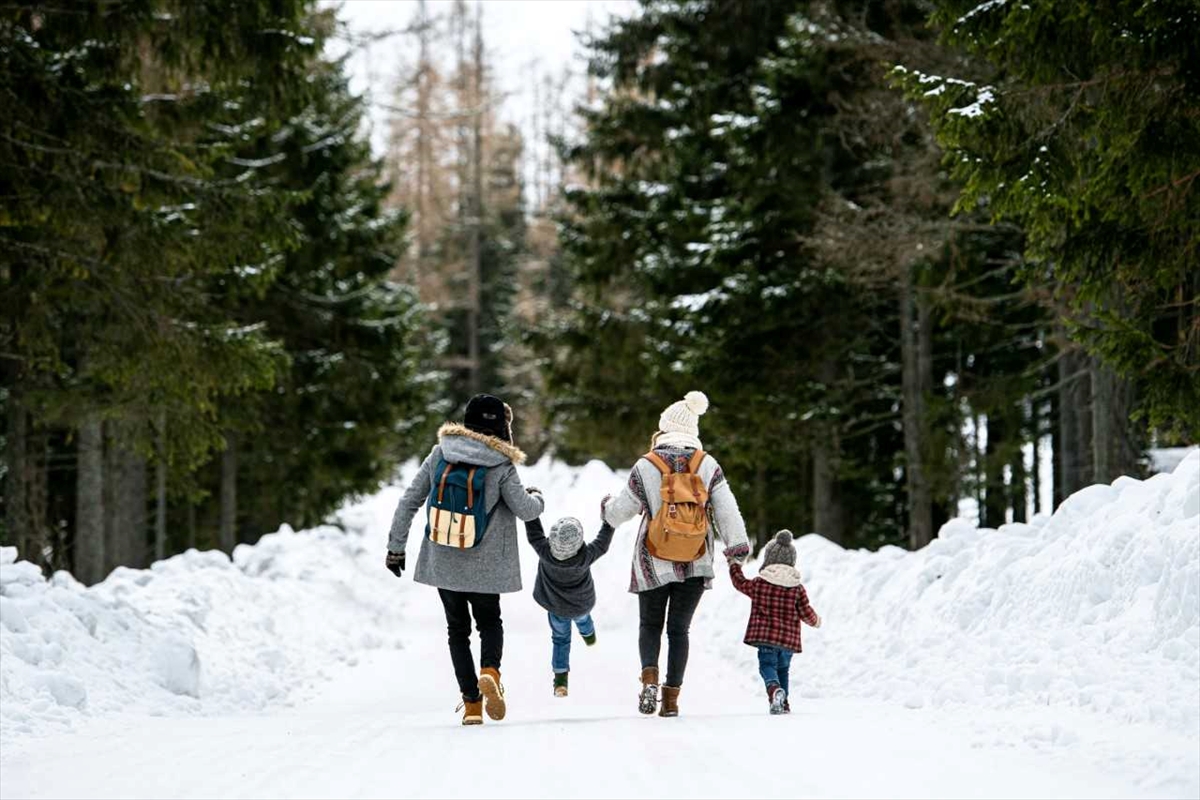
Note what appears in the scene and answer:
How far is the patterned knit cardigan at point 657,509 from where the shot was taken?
7.31m

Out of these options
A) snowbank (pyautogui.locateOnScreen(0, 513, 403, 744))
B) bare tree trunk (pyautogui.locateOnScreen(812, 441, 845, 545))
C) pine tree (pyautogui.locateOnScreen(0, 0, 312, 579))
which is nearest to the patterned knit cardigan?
snowbank (pyautogui.locateOnScreen(0, 513, 403, 744))

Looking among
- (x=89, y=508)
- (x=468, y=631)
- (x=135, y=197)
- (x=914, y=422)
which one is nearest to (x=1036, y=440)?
(x=914, y=422)

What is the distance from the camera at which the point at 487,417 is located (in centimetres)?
716

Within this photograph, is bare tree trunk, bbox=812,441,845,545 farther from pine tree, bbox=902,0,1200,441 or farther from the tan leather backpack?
the tan leather backpack

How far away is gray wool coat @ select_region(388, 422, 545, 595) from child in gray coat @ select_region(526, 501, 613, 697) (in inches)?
12.3

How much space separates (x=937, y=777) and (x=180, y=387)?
8.44 meters

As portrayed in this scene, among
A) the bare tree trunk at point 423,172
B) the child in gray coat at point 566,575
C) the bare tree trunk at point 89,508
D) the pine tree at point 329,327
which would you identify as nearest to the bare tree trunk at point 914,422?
the child in gray coat at point 566,575

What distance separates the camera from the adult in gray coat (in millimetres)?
7113

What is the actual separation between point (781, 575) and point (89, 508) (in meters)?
10.6

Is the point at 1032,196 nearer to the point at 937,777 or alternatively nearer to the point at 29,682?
the point at 937,777

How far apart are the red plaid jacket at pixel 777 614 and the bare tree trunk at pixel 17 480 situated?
10222 mm

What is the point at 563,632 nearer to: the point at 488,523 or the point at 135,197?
the point at 488,523

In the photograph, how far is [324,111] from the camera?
2061 centimetres

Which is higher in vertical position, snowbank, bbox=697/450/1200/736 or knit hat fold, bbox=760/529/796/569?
knit hat fold, bbox=760/529/796/569
